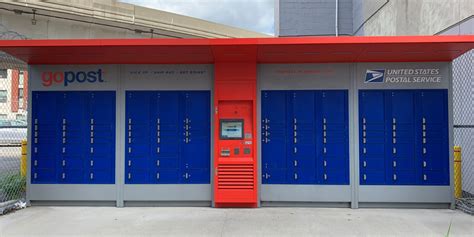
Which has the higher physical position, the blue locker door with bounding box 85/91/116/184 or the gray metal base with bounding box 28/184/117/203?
the blue locker door with bounding box 85/91/116/184

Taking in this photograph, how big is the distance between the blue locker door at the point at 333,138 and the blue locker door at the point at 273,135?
0.65 meters

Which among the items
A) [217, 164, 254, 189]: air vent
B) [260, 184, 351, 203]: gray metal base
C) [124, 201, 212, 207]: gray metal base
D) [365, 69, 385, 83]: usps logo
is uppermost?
[365, 69, 385, 83]: usps logo

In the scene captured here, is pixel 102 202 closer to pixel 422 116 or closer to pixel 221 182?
pixel 221 182

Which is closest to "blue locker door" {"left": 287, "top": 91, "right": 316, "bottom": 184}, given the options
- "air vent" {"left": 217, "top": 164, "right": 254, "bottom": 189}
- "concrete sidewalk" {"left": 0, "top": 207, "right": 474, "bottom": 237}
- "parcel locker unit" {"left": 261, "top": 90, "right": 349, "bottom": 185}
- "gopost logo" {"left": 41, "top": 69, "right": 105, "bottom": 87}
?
"parcel locker unit" {"left": 261, "top": 90, "right": 349, "bottom": 185}

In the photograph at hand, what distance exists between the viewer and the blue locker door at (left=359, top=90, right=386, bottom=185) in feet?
23.2

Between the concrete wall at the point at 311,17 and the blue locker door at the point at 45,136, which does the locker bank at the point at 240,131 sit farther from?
the concrete wall at the point at 311,17

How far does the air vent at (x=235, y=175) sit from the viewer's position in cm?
698

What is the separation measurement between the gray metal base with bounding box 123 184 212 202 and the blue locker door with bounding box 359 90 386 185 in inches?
111

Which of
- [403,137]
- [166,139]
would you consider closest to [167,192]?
[166,139]

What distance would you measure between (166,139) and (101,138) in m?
1.18

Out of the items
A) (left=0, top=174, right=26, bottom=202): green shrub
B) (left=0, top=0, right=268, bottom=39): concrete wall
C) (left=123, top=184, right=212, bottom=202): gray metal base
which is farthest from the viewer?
(left=0, top=0, right=268, bottom=39): concrete wall

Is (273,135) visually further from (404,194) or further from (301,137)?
(404,194)

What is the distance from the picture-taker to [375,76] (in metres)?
7.13

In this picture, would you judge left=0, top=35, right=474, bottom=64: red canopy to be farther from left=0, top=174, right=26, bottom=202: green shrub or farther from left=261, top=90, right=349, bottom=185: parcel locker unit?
left=0, top=174, right=26, bottom=202: green shrub
